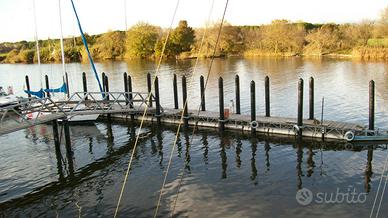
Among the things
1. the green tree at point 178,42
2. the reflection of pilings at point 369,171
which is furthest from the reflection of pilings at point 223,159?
the green tree at point 178,42

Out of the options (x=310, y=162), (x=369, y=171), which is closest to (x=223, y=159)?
(x=310, y=162)

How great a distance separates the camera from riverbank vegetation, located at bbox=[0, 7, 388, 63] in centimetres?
9544

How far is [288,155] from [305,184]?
4713 mm

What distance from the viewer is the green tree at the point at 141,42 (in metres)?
123

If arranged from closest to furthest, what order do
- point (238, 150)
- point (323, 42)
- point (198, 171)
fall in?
point (198, 171) < point (238, 150) < point (323, 42)

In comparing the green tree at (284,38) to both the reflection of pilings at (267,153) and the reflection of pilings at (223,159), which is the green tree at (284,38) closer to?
the reflection of pilings at (267,153)

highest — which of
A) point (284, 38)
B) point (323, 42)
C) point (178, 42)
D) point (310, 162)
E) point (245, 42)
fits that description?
point (178, 42)

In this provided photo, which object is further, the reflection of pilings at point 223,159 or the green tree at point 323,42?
the green tree at point 323,42

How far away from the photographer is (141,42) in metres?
123

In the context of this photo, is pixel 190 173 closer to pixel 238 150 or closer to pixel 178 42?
pixel 238 150

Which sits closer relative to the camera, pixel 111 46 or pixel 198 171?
pixel 198 171

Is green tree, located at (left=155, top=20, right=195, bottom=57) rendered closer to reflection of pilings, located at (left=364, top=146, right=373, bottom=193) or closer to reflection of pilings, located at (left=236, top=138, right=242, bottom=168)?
reflection of pilings, located at (left=236, top=138, right=242, bottom=168)

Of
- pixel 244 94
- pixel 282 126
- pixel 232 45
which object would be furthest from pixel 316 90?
pixel 232 45

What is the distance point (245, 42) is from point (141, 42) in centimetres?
3498
